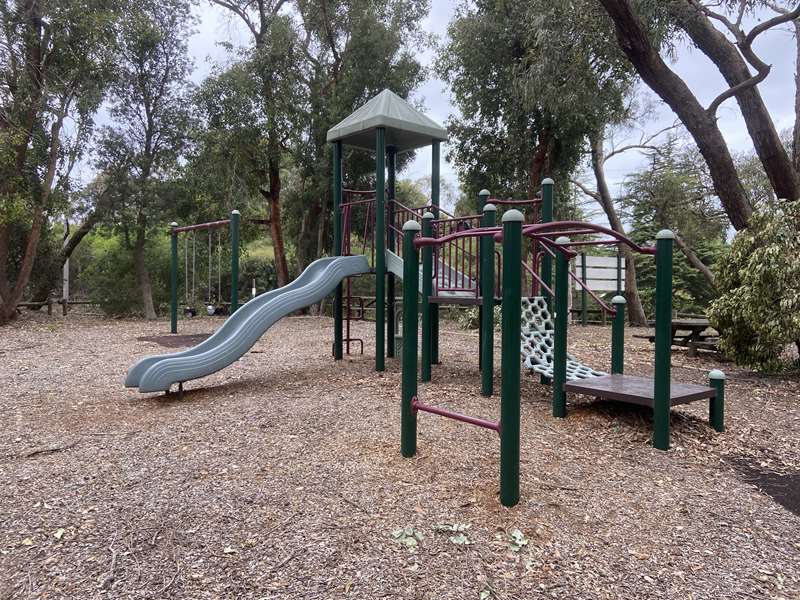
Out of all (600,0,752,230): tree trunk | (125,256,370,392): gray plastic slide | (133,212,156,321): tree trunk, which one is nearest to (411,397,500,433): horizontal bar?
(125,256,370,392): gray plastic slide

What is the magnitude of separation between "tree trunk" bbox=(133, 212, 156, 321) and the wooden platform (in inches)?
485

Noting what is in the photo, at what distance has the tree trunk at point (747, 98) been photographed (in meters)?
7.11

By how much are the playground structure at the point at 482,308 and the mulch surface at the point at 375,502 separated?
253 millimetres

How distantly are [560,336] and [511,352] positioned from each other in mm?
1716

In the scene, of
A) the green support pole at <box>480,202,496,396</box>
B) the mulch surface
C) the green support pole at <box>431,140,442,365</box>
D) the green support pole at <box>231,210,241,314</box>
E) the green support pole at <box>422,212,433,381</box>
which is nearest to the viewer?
the mulch surface

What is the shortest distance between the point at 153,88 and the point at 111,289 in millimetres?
5236

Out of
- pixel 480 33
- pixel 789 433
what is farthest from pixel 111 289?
pixel 789 433

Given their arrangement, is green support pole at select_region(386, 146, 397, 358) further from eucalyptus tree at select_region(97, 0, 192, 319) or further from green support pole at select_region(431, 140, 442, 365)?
eucalyptus tree at select_region(97, 0, 192, 319)

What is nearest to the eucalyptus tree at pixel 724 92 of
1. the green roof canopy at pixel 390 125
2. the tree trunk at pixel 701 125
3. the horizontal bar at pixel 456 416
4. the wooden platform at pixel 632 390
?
the tree trunk at pixel 701 125

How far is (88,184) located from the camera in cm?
1316

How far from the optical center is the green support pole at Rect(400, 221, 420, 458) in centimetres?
315

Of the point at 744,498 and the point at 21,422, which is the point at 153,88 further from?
the point at 744,498

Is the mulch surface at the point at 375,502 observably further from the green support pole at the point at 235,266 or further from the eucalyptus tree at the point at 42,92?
the eucalyptus tree at the point at 42,92

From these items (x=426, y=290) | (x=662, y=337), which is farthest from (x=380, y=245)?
(x=662, y=337)
